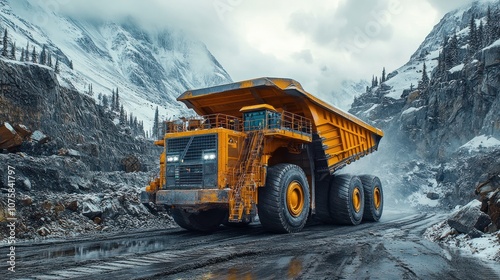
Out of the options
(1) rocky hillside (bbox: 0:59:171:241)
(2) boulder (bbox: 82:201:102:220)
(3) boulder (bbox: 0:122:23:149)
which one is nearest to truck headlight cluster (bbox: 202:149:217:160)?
(1) rocky hillside (bbox: 0:59:171:241)

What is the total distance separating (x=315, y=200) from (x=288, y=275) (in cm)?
807

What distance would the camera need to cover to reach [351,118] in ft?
47.4

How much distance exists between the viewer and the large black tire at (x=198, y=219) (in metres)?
11.6

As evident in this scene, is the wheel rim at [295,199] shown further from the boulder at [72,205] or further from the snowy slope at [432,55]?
the snowy slope at [432,55]

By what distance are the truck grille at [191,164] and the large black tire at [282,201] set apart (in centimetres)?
132

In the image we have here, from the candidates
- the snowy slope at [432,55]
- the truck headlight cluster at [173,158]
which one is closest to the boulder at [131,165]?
the truck headlight cluster at [173,158]

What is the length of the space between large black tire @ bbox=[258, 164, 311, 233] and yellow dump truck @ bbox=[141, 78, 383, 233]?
Result: 23 mm

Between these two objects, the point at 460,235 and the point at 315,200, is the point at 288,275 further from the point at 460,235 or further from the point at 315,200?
the point at 315,200

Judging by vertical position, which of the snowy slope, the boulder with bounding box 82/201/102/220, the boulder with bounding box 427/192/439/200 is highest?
the snowy slope

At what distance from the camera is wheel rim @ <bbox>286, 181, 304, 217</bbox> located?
10.5 metres

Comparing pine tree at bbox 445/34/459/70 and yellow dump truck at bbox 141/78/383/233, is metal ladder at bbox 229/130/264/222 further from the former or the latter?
pine tree at bbox 445/34/459/70

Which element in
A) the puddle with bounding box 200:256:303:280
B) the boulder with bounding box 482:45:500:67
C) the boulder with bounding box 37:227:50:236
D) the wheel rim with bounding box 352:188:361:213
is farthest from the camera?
the boulder with bounding box 482:45:500:67

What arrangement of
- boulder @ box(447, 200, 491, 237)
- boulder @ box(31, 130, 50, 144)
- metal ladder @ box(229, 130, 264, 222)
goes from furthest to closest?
1. boulder @ box(31, 130, 50, 144)
2. metal ladder @ box(229, 130, 264, 222)
3. boulder @ box(447, 200, 491, 237)

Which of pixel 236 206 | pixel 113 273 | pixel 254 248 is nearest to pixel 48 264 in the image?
pixel 113 273
